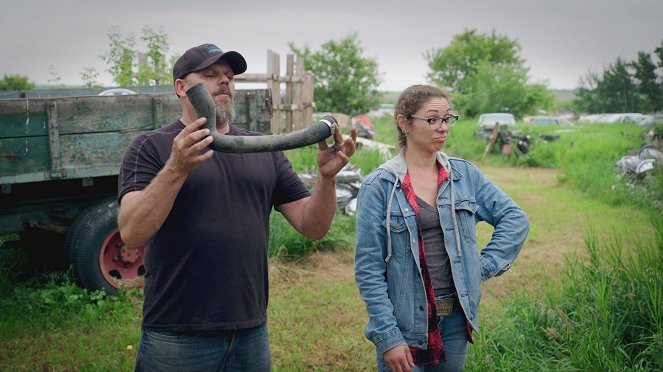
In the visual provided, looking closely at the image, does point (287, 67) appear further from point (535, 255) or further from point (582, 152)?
point (582, 152)

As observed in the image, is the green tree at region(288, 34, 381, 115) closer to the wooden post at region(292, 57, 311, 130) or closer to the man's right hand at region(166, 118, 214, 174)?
the wooden post at region(292, 57, 311, 130)

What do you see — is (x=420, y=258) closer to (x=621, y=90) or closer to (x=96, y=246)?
(x=96, y=246)

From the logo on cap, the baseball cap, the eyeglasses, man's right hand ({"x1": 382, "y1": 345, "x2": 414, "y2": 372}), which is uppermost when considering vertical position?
the logo on cap

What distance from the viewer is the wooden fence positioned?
11844 millimetres

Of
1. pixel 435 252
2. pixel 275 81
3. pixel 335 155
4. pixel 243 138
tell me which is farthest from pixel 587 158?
pixel 243 138

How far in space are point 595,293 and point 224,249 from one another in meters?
2.41

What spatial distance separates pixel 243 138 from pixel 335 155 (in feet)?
1.30

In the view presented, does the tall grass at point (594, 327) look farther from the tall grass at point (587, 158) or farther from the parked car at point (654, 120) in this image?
the parked car at point (654, 120)

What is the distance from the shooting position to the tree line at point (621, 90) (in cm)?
4360

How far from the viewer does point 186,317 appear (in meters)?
2.28

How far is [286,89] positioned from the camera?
1237 cm

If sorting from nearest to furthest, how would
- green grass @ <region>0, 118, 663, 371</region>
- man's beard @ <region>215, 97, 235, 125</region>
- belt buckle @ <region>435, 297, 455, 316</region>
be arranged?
1. man's beard @ <region>215, 97, 235, 125</region>
2. belt buckle @ <region>435, 297, 455, 316</region>
3. green grass @ <region>0, 118, 663, 371</region>

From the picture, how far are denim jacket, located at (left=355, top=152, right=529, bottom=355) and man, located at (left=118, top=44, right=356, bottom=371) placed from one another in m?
0.27

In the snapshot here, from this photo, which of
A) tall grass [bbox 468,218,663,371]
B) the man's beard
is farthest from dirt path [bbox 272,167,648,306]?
the man's beard
